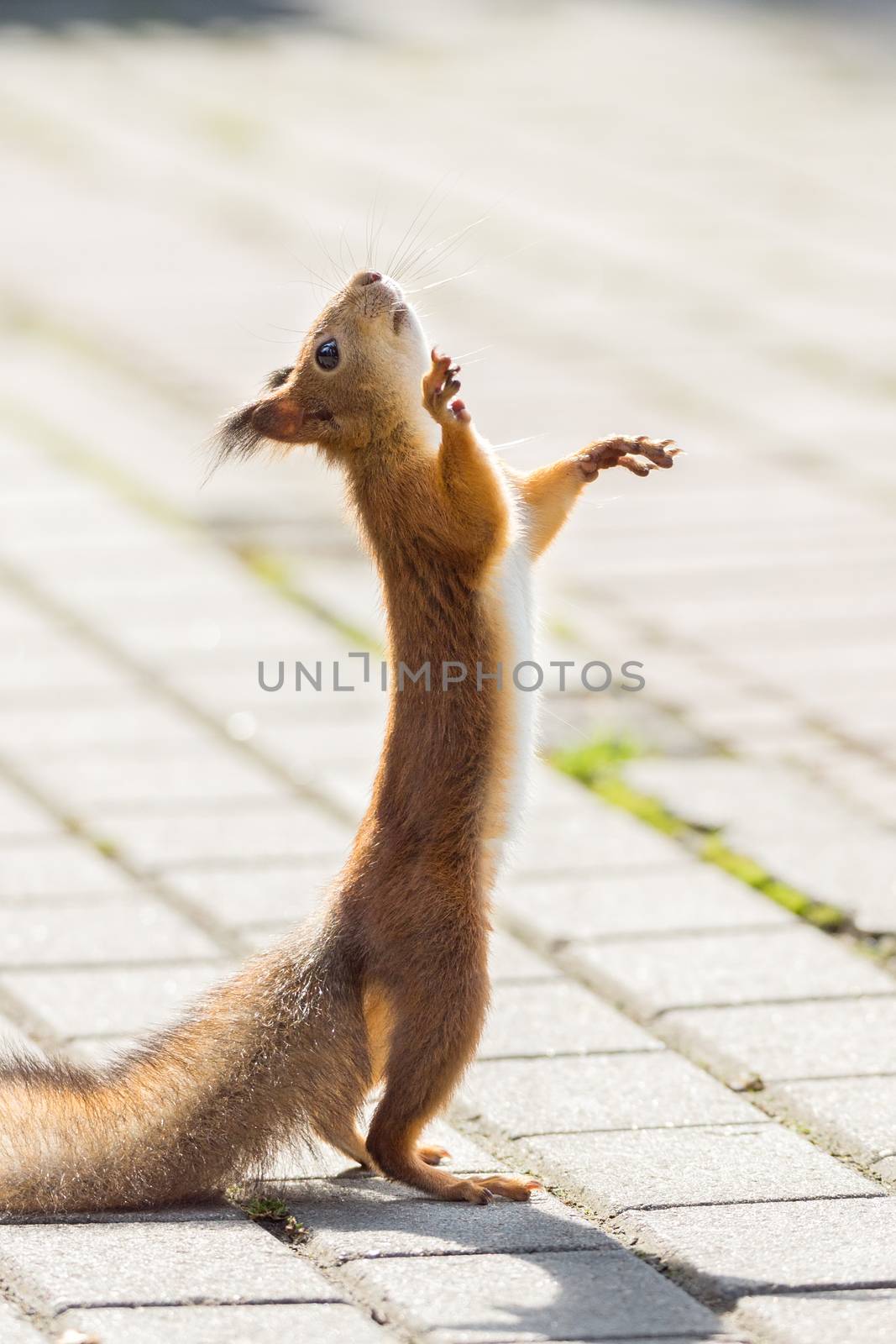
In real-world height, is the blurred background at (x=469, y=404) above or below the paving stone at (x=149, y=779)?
above

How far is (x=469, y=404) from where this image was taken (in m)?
9.99

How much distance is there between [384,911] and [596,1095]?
0.70 metres

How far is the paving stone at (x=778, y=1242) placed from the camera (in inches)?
134

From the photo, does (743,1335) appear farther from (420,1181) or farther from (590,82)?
(590,82)

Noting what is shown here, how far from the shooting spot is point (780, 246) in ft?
45.6

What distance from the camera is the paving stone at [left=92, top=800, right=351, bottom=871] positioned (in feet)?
18.6

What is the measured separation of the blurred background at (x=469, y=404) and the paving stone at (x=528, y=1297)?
1.40m

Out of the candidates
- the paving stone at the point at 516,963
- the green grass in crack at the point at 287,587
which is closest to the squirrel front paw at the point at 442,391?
the paving stone at the point at 516,963

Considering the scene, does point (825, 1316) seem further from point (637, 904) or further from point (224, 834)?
point (224, 834)

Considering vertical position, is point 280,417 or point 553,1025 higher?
point 280,417

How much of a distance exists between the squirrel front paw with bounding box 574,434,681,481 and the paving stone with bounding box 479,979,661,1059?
1.10m

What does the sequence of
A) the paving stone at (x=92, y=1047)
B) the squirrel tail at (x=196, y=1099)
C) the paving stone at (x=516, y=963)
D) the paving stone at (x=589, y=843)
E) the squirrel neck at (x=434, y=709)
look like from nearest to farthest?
the squirrel tail at (x=196, y=1099)
the squirrel neck at (x=434, y=709)
the paving stone at (x=92, y=1047)
the paving stone at (x=516, y=963)
the paving stone at (x=589, y=843)

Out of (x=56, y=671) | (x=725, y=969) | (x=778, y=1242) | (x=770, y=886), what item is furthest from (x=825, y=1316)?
(x=56, y=671)

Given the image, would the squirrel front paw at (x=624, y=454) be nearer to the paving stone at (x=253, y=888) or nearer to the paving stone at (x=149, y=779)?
the paving stone at (x=253, y=888)
